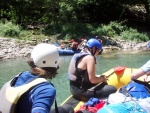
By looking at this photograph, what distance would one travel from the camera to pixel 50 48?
218 centimetres

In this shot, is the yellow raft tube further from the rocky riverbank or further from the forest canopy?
the forest canopy

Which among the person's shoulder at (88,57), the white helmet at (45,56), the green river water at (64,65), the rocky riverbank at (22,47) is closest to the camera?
the white helmet at (45,56)

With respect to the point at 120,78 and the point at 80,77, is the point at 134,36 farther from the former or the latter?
the point at 80,77

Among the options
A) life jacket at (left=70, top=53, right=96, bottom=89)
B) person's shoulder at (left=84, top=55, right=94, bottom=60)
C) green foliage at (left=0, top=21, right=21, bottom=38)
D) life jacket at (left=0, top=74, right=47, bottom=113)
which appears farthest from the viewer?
green foliage at (left=0, top=21, right=21, bottom=38)

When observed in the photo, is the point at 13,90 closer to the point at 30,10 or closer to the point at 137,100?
the point at 137,100

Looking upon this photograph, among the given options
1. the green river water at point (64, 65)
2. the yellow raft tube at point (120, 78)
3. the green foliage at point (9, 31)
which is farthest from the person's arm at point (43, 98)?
the green foliage at point (9, 31)

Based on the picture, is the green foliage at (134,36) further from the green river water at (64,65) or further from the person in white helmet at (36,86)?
the person in white helmet at (36,86)

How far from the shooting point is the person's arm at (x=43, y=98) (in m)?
1.90

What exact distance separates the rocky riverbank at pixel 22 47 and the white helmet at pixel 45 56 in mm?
11130

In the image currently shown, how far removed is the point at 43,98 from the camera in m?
1.93

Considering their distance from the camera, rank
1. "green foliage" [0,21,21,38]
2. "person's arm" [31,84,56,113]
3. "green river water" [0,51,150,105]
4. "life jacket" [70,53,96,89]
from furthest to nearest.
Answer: "green foliage" [0,21,21,38]
"green river water" [0,51,150,105]
"life jacket" [70,53,96,89]
"person's arm" [31,84,56,113]

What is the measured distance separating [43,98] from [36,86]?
109 mm

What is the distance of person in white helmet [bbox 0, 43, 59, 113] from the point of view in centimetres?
193

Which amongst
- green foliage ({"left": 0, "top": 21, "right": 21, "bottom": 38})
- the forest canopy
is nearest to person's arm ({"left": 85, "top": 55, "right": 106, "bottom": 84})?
green foliage ({"left": 0, "top": 21, "right": 21, "bottom": 38})
